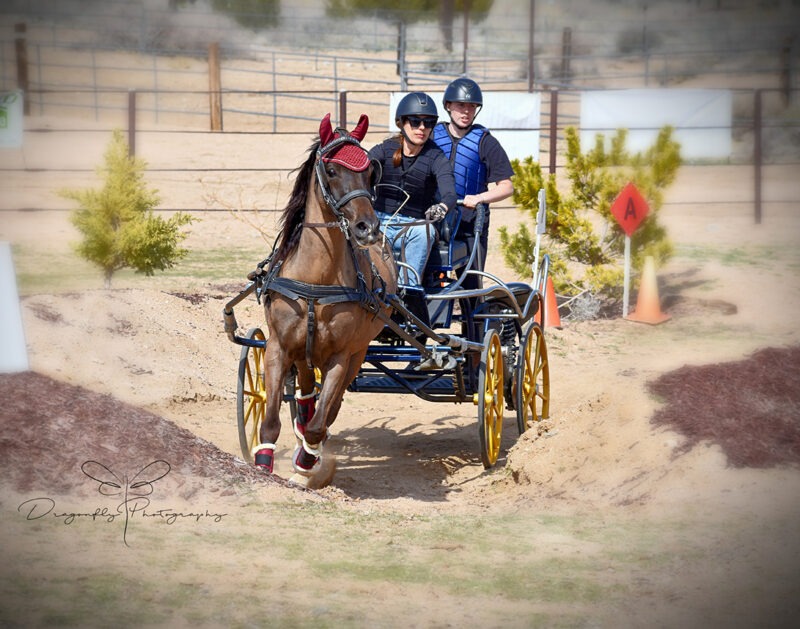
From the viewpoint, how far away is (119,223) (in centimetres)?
1238

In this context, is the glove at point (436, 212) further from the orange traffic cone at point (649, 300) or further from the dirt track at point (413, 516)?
the orange traffic cone at point (649, 300)

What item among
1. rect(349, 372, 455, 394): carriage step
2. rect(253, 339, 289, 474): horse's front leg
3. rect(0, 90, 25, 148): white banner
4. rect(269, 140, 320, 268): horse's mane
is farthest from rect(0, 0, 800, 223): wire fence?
rect(253, 339, 289, 474): horse's front leg

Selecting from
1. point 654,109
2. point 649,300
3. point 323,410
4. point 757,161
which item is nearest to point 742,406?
point 323,410

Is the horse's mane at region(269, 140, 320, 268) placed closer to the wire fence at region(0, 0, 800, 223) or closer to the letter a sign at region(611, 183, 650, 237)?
the letter a sign at region(611, 183, 650, 237)

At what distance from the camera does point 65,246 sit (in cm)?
1598

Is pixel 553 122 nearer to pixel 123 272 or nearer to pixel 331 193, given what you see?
pixel 123 272

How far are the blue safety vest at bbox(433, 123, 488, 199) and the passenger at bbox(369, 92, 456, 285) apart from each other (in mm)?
338

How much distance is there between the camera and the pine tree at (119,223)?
39.9 feet

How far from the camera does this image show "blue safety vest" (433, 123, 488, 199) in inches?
316

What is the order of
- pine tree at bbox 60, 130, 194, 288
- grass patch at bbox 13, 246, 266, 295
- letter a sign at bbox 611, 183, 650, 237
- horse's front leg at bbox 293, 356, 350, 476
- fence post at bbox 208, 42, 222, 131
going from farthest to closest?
fence post at bbox 208, 42, 222, 131 < grass patch at bbox 13, 246, 266, 295 < letter a sign at bbox 611, 183, 650, 237 < pine tree at bbox 60, 130, 194, 288 < horse's front leg at bbox 293, 356, 350, 476

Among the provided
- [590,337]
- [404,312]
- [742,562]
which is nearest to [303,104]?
[590,337]

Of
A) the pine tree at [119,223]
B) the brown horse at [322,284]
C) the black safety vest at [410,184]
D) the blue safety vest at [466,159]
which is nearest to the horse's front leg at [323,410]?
the brown horse at [322,284]

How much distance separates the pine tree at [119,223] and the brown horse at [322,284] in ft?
19.5

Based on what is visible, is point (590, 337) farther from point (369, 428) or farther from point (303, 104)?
point (303, 104)
